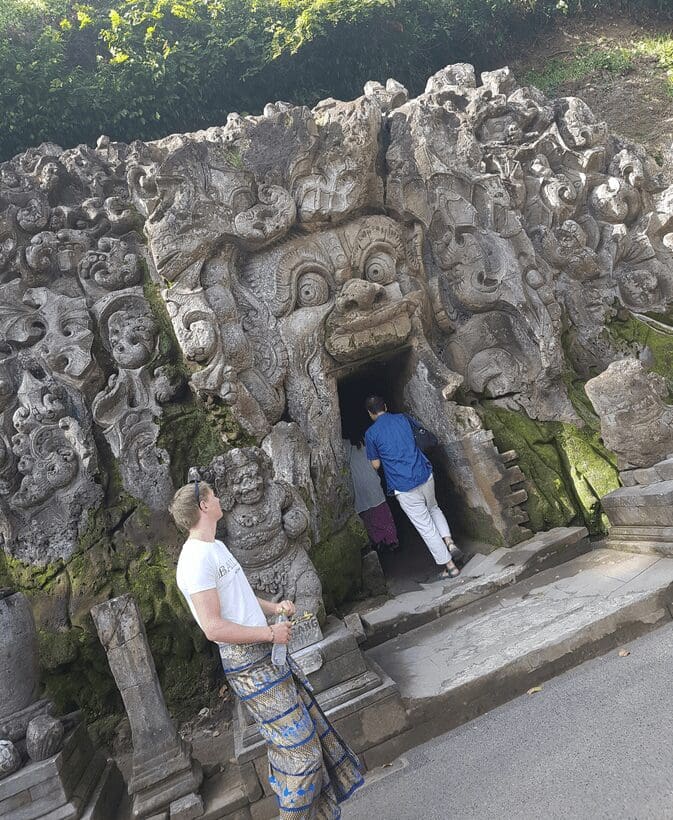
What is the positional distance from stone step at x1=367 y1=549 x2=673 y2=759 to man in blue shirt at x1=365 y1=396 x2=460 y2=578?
3.08 feet

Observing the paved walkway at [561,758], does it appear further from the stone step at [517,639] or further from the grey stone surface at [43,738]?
the grey stone surface at [43,738]

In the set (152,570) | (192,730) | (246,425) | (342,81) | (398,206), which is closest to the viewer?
(192,730)

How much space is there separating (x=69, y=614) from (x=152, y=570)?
0.86m

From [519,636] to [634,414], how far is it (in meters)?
2.38

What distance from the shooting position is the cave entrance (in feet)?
22.6

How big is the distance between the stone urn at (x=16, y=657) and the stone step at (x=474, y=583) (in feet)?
8.63

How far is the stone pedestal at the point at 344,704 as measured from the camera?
350 cm

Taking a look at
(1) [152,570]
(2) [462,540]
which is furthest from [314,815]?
(2) [462,540]

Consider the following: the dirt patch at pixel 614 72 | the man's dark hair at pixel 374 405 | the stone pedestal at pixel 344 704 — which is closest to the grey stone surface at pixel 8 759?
the stone pedestal at pixel 344 704

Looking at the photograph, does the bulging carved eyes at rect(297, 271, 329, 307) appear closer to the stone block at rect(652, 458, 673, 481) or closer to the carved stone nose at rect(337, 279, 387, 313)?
the carved stone nose at rect(337, 279, 387, 313)

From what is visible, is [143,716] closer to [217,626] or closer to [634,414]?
[217,626]

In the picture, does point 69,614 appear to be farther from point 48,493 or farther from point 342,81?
point 342,81

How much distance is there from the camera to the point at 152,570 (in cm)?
572

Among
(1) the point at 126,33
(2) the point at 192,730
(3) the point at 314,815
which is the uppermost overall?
(1) the point at 126,33
